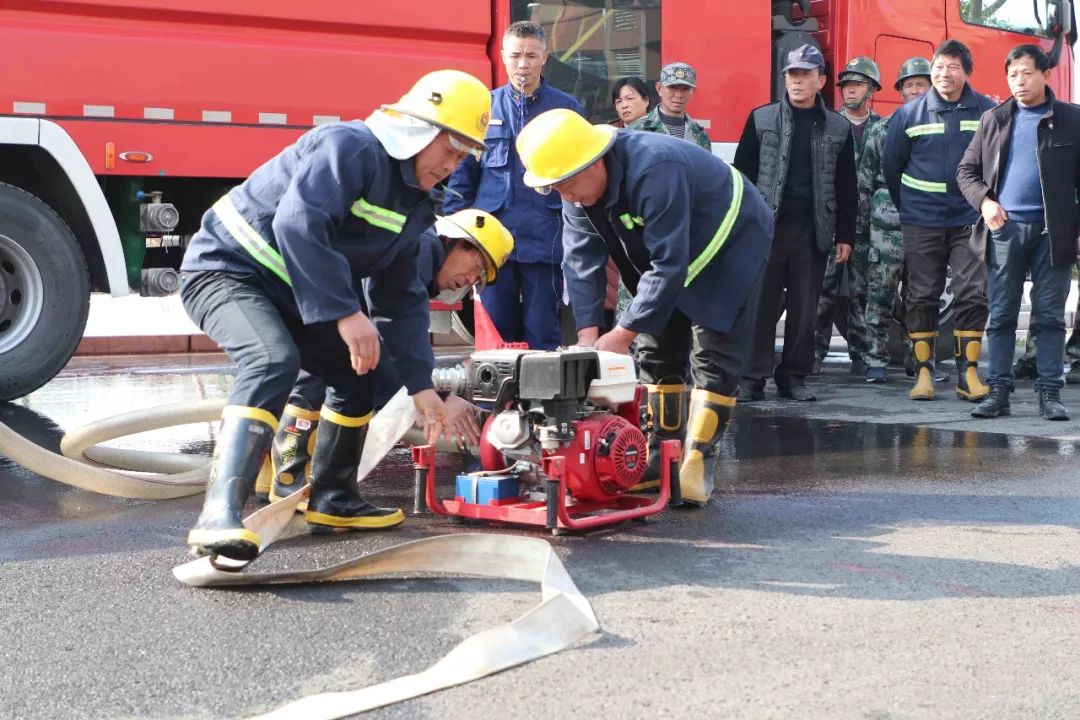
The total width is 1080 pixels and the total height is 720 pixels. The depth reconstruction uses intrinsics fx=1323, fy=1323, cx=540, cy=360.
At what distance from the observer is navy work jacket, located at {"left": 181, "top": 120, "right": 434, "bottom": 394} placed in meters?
3.90

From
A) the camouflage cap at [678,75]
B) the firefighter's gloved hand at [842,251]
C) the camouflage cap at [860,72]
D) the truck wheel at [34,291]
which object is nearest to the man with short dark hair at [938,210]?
→ the firefighter's gloved hand at [842,251]

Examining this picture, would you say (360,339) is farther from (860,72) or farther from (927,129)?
(860,72)

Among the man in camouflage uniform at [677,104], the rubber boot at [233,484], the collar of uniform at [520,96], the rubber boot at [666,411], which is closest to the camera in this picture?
the rubber boot at [233,484]

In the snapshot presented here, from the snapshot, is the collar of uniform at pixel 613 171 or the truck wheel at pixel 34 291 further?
the truck wheel at pixel 34 291

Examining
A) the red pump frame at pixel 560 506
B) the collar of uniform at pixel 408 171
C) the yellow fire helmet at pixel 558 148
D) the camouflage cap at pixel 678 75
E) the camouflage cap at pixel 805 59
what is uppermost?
the camouflage cap at pixel 805 59

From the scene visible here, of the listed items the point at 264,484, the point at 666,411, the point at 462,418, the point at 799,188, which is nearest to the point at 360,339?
the point at 462,418

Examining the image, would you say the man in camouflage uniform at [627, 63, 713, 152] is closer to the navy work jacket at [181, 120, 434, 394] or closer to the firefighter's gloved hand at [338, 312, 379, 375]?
the navy work jacket at [181, 120, 434, 394]

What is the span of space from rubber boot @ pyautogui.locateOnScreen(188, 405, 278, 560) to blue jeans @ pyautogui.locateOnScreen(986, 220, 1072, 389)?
4878mm

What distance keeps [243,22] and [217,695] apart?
5.17 m

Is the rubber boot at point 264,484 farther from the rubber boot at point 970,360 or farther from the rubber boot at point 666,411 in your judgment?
the rubber boot at point 970,360

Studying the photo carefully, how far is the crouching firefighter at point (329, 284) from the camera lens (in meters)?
3.86

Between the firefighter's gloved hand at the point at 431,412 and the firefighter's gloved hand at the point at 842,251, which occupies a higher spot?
the firefighter's gloved hand at the point at 842,251

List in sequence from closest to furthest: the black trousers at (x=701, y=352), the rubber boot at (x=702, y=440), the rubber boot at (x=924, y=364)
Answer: the rubber boot at (x=702, y=440)
the black trousers at (x=701, y=352)
the rubber boot at (x=924, y=364)

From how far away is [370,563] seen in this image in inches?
150
